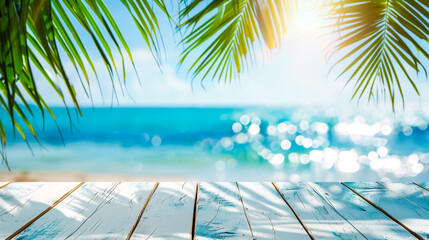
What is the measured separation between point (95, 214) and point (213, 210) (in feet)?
1.04

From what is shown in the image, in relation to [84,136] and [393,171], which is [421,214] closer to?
[393,171]

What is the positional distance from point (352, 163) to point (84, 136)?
595 cm

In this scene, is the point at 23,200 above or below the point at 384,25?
below

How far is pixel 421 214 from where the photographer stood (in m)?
0.96

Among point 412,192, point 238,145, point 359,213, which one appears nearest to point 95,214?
point 359,213

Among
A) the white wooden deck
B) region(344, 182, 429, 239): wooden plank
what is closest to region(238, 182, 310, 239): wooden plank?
the white wooden deck

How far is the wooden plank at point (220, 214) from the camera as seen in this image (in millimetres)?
802

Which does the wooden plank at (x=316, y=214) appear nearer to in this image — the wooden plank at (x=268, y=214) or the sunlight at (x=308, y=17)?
the wooden plank at (x=268, y=214)

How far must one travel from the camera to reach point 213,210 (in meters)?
0.95

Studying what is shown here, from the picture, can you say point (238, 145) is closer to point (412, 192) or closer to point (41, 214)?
point (412, 192)

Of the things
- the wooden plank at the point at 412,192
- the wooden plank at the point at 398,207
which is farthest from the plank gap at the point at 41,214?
the wooden plank at the point at 412,192

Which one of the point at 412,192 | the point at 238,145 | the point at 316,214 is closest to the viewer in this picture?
the point at 316,214

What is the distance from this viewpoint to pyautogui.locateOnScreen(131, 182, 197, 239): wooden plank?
805 mm

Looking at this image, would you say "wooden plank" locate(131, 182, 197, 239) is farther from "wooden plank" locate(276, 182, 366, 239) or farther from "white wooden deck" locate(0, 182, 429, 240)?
"wooden plank" locate(276, 182, 366, 239)
